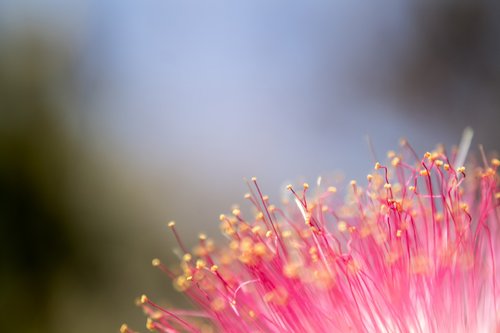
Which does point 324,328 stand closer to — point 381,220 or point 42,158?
point 381,220

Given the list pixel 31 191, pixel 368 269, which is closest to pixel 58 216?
pixel 31 191

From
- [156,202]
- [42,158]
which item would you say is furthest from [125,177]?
[42,158]

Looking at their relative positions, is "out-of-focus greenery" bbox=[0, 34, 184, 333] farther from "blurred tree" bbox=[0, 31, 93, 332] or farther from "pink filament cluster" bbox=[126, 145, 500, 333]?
"pink filament cluster" bbox=[126, 145, 500, 333]

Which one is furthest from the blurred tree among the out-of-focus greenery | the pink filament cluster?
the pink filament cluster

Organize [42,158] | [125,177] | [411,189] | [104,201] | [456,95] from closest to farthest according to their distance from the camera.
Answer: [411,189] < [456,95] < [42,158] < [104,201] < [125,177]

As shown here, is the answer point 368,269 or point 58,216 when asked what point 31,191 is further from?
point 368,269

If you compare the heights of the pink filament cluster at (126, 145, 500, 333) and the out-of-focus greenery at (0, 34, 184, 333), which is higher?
the pink filament cluster at (126, 145, 500, 333)

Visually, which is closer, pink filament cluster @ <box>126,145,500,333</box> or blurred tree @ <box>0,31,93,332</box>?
pink filament cluster @ <box>126,145,500,333</box>

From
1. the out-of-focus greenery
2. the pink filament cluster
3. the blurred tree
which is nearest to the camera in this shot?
the pink filament cluster
